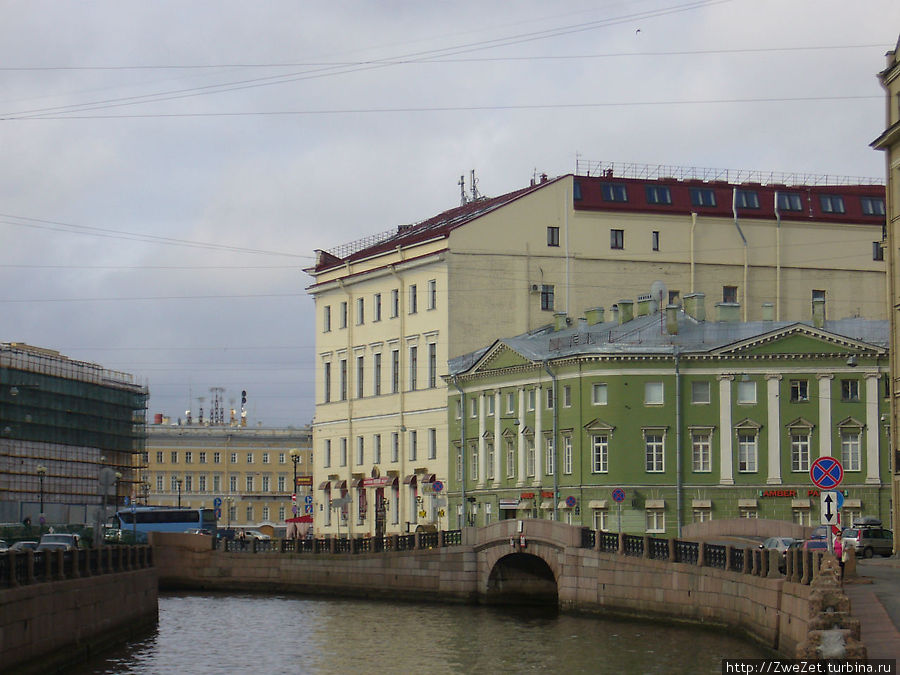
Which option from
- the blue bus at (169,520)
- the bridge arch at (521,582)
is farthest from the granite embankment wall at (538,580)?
the blue bus at (169,520)

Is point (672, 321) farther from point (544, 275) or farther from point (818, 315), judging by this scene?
point (544, 275)

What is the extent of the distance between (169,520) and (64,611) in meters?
59.8

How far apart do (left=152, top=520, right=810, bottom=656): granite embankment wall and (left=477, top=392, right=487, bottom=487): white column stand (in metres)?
12.3

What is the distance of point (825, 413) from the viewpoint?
68.2m

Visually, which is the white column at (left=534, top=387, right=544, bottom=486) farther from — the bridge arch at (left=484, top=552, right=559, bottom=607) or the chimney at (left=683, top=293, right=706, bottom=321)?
the bridge arch at (left=484, top=552, right=559, bottom=607)

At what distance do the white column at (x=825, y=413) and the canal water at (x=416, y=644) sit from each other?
1788cm

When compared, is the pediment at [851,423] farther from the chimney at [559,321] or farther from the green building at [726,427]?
the chimney at [559,321]

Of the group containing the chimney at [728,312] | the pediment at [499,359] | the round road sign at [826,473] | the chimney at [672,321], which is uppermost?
the chimney at [728,312]

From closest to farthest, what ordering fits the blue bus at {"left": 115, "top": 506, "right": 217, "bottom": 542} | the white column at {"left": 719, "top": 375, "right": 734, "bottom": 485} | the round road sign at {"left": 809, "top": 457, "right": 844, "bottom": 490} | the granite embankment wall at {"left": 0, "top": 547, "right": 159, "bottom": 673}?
the granite embankment wall at {"left": 0, "top": 547, "right": 159, "bottom": 673}
the round road sign at {"left": 809, "top": 457, "right": 844, "bottom": 490}
the white column at {"left": 719, "top": 375, "right": 734, "bottom": 485}
the blue bus at {"left": 115, "top": 506, "right": 217, "bottom": 542}

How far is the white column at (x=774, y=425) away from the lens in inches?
2687

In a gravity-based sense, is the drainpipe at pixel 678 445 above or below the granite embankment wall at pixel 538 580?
above

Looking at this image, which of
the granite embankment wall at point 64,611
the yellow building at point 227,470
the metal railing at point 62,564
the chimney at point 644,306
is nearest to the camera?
the granite embankment wall at point 64,611

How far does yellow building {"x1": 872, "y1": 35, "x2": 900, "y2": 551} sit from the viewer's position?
183ft

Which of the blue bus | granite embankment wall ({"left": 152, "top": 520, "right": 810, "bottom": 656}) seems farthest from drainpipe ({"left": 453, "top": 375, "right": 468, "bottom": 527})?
the blue bus
